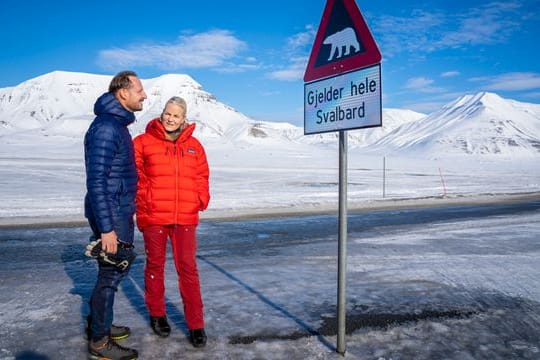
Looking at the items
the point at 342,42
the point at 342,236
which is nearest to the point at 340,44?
the point at 342,42

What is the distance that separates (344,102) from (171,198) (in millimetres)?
1572

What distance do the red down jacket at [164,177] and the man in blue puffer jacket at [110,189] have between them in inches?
9.7

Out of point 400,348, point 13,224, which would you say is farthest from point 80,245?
point 400,348

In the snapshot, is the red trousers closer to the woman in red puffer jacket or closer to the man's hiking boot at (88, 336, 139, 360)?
the woman in red puffer jacket

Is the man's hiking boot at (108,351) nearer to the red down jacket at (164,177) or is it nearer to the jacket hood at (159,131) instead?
the red down jacket at (164,177)

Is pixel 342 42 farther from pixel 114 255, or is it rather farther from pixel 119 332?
pixel 119 332

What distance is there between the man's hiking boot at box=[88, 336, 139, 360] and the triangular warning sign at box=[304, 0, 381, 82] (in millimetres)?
2411

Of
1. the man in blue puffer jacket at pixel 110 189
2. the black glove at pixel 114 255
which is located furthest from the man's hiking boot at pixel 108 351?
the black glove at pixel 114 255

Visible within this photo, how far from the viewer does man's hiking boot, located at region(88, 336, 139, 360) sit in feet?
Answer: 10.7

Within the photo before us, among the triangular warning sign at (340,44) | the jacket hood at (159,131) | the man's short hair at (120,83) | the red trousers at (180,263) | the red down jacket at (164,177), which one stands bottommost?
the red trousers at (180,263)

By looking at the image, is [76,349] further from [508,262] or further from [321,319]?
[508,262]

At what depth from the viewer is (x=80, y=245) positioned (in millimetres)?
7785

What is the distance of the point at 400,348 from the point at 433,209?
11627 mm

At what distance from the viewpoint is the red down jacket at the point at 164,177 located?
12.0ft
